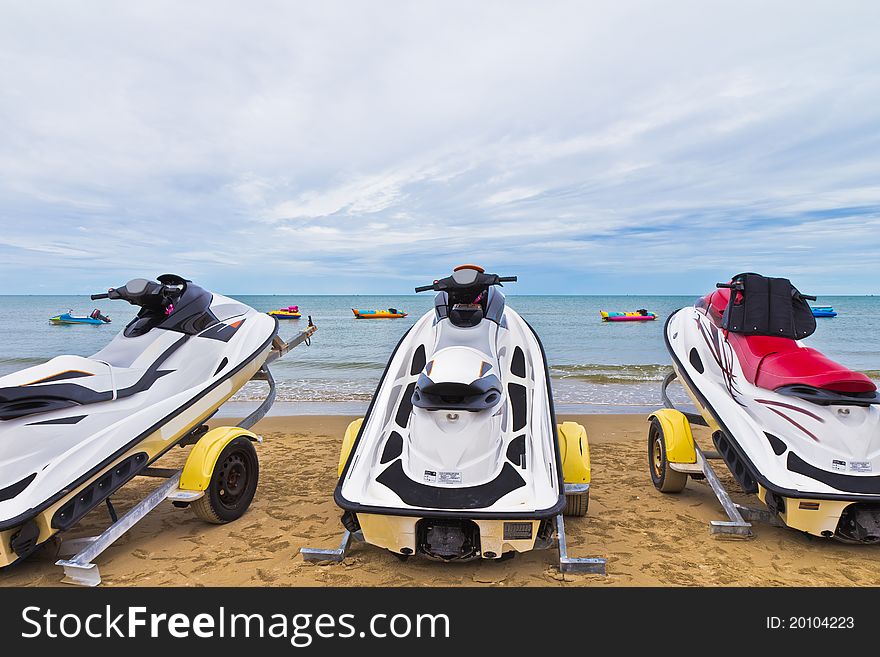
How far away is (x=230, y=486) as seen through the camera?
4770 millimetres

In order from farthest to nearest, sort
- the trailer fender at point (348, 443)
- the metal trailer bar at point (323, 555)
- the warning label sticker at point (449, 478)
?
1. the trailer fender at point (348, 443)
2. the metal trailer bar at point (323, 555)
3. the warning label sticker at point (449, 478)

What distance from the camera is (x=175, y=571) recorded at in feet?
12.6

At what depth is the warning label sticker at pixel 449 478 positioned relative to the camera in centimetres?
346

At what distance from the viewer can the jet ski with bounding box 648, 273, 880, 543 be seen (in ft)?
12.1

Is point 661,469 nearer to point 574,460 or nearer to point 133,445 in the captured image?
point 574,460

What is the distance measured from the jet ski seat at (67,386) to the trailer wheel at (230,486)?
0.91m

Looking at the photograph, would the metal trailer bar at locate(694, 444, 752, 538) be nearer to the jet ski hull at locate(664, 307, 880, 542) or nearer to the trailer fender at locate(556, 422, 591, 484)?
the jet ski hull at locate(664, 307, 880, 542)

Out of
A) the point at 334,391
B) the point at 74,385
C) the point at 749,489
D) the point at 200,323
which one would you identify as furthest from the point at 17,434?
the point at 334,391

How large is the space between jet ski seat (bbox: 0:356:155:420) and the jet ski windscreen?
17.3ft

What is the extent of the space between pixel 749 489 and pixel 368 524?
2.87m

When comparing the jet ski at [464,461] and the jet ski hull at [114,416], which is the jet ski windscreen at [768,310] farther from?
the jet ski hull at [114,416]

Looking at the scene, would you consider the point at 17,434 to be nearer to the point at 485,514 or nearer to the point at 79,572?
the point at 79,572

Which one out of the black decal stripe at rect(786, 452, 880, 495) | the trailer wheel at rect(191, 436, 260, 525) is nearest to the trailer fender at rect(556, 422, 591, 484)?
the black decal stripe at rect(786, 452, 880, 495)

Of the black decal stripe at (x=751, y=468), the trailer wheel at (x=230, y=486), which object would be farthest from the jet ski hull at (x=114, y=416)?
the black decal stripe at (x=751, y=468)
